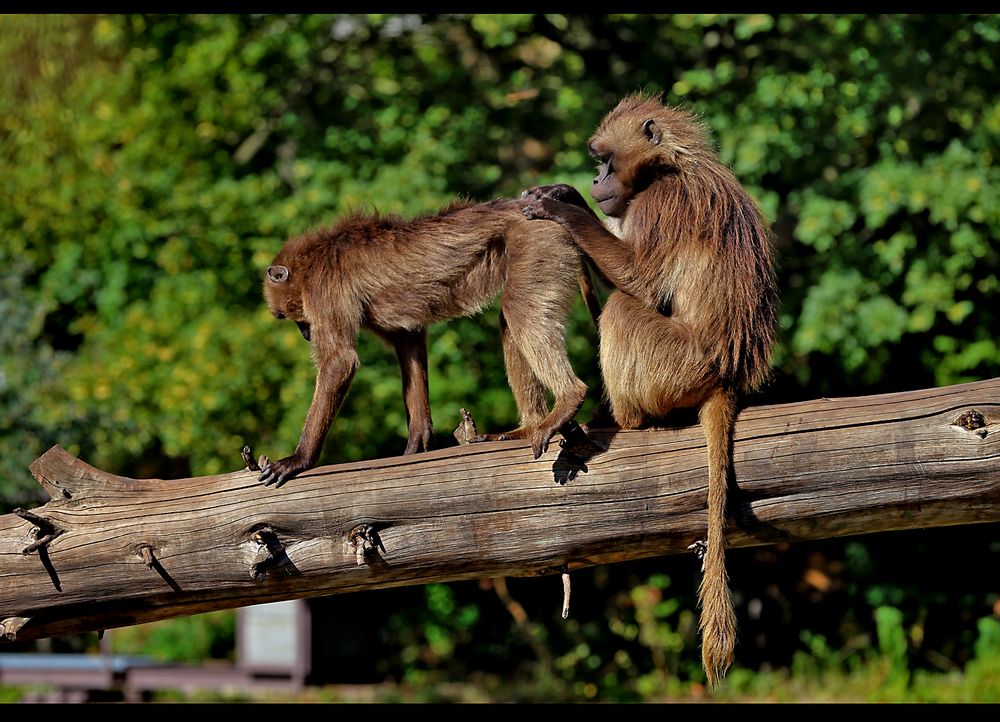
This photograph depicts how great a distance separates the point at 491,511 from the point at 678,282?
4.53 ft

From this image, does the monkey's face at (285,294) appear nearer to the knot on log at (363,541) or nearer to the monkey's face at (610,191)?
the knot on log at (363,541)

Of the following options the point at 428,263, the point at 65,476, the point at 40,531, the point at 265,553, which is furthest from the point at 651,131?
the point at 40,531

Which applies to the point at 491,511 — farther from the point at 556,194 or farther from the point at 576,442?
the point at 556,194

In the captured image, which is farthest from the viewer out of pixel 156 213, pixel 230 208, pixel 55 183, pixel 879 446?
pixel 55 183

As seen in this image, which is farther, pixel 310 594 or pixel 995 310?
pixel 995 310

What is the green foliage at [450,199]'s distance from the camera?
33.4 ft

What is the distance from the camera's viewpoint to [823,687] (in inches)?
476

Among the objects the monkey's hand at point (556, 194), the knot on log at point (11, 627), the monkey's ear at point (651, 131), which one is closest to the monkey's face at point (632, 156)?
the monkey's ear at point (651, 131)

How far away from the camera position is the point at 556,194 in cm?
584

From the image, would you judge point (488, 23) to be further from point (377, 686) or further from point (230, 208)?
point (377, 686)

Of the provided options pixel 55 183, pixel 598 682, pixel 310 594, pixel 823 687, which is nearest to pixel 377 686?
pixel 598 682

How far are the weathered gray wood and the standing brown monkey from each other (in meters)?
0.21

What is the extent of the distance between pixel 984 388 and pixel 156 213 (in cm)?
883

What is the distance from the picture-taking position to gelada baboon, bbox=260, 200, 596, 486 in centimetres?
557
